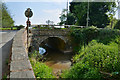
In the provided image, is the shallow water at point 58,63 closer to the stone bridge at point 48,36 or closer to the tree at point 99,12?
the stone bridge at point 48,36

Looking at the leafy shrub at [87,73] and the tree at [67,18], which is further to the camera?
the tree at [67,18]

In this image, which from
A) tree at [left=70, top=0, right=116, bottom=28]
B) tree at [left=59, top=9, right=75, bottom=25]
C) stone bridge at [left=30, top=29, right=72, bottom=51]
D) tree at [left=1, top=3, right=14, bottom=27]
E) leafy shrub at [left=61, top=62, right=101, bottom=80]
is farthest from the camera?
tree at [left=59, top=9, right=75, bottom=25]

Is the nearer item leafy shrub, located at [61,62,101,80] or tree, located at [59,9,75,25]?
leafy shrub, located at [61,62,101,80]

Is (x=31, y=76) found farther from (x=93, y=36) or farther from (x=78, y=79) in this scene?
(x=93, y=36)

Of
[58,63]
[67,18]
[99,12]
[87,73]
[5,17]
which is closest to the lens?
[87,73]

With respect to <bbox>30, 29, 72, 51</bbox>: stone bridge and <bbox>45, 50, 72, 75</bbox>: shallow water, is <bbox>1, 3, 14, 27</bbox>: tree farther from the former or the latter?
<bbox>45, 50, 72, 75</bbox>: shallow water

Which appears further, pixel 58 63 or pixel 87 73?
pixel 58 63

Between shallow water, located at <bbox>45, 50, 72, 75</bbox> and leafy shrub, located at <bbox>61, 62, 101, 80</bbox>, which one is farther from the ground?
leafy shrub, located at <bbox>61, 62, 101, 80</bbox>

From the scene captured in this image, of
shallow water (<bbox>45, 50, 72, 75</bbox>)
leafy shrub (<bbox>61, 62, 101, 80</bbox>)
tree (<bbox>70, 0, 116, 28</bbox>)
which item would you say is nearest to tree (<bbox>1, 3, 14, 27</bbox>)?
shallow water (<bbox>45, 50, 72, 75</bbox>)

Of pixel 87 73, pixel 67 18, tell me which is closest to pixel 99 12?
pixel 67 18

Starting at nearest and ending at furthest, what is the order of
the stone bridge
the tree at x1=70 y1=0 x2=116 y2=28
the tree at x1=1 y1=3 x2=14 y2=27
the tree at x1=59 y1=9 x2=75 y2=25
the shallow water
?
the shallow water → the stone bridge → the tree at x1=1 y1=3 x2=14 y2=27 → the tree at x1=70 y1=0 x2=116 y2=28 → the tree at x1=59 y1=9 x2=75 y2=25

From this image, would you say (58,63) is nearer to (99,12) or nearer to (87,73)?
(87,73)

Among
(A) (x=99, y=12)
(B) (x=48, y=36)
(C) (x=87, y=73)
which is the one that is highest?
(A) (x=99, y=12)

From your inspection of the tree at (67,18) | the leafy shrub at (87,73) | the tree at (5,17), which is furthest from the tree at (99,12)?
the leafy shrub at (87,73)
